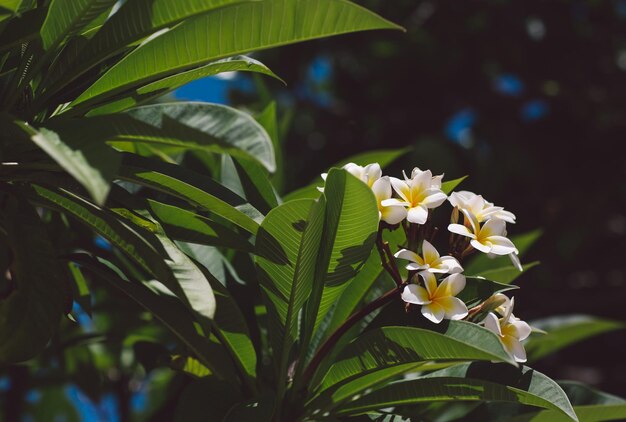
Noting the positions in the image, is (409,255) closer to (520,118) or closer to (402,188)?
(402,188)

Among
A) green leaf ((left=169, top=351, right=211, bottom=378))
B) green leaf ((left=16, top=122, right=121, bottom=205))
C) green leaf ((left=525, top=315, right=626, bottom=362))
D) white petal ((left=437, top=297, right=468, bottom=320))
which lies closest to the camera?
green leaf ((left=16, top=122, right=121, bottom=205))

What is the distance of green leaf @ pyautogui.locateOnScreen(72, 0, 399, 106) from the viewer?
0.69 m

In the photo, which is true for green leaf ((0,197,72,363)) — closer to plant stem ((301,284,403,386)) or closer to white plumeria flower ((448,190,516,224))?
plant stem ((301,284,403,386))

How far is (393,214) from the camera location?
2.62 ft

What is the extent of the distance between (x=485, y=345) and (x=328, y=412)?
0.30 metres

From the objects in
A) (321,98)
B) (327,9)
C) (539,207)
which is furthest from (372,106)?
(327,9)

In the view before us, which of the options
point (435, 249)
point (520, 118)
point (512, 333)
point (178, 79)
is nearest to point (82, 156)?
point (178, 79)

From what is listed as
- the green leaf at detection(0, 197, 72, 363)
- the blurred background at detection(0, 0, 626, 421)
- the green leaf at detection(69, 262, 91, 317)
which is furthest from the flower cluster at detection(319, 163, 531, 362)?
the blurred background at detection(0, 0, 626, 421)

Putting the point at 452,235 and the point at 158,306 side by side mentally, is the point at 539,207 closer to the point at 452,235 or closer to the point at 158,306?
the point at 452,235

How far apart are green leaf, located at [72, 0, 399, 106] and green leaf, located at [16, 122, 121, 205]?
14 cm

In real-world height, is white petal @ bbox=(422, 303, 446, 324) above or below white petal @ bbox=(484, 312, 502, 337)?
above

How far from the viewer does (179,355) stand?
1017 millimetres

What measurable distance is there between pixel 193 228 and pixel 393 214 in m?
0.25

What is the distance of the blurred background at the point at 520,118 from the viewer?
95.4 inches
